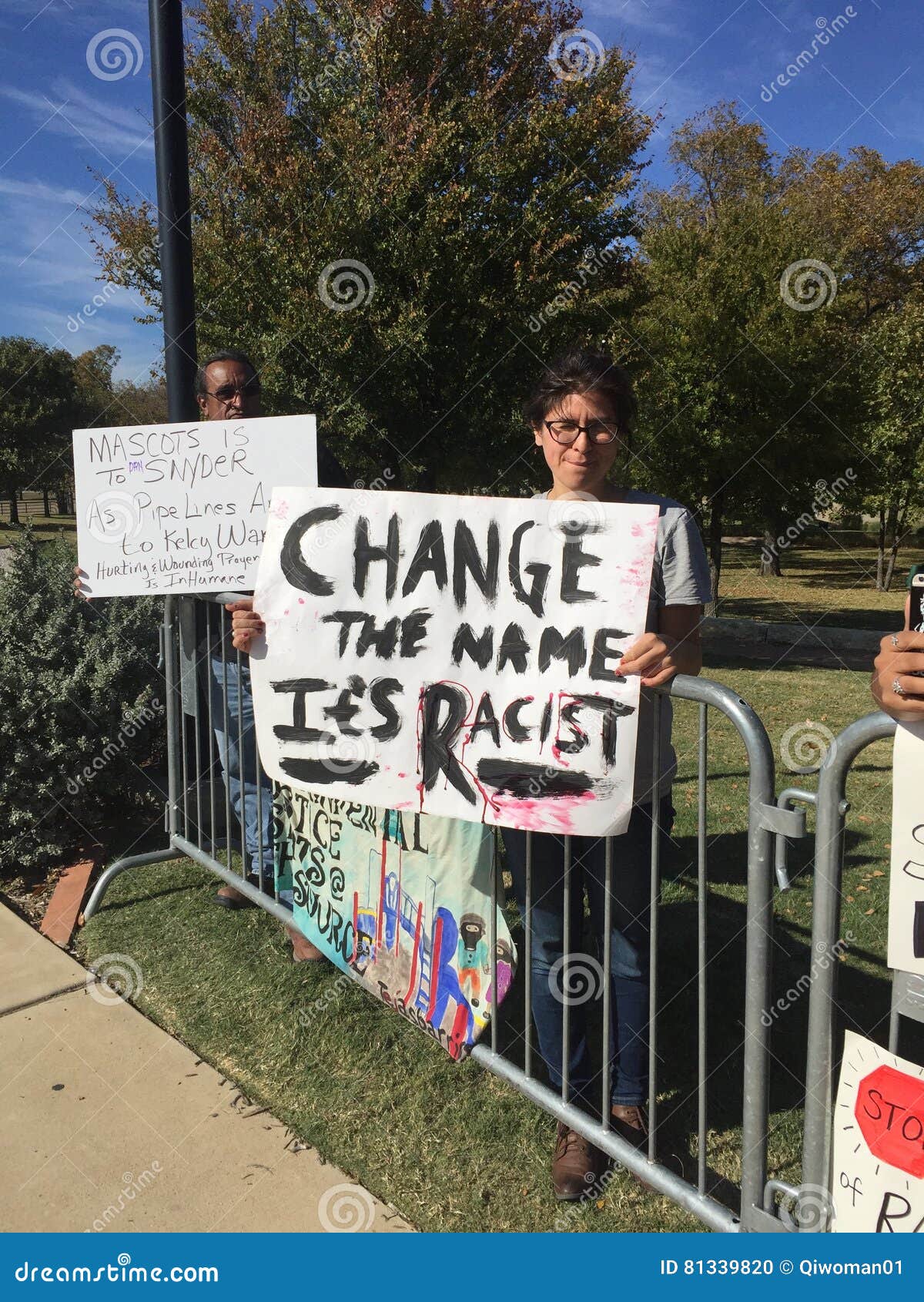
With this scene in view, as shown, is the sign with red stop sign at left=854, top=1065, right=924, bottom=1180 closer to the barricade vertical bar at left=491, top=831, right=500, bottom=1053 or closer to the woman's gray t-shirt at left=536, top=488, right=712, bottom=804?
the woman's gray t-shirt at left=536, top=488, right=712, bottom=804

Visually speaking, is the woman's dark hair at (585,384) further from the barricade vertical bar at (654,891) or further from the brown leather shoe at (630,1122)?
the brown leather shoe at (630,1122)

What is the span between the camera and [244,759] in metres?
3.94

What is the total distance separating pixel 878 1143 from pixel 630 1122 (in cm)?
86

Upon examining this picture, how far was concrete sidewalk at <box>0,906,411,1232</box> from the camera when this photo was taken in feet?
8.23

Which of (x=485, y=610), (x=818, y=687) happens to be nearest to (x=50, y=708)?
(x=485, y=610)

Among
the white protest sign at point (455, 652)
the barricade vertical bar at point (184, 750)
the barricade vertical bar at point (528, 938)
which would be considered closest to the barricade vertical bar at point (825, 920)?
the white protest sign at point (455, 652)

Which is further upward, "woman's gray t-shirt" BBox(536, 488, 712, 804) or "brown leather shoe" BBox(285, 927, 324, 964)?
"woman's gray t-shirt" BBox(536, 488, 712, 804)

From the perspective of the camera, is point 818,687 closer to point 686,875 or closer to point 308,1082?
point 686,875

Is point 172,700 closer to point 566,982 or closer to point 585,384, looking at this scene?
point 566,982

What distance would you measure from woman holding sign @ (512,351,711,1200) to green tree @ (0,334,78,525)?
143 ft

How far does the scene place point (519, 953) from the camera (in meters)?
3.84

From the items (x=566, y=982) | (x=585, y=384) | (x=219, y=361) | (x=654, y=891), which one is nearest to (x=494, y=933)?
(x=566, y=982)

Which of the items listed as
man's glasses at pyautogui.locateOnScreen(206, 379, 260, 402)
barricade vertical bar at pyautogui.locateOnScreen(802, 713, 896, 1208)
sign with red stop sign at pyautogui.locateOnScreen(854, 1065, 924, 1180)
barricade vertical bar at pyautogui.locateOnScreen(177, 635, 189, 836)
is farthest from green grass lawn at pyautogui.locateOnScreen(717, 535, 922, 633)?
sign with red stop sign at pyautogui.locateOnScreen(854, 1065, 924, 1180)

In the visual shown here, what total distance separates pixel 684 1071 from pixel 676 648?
1513 mm
